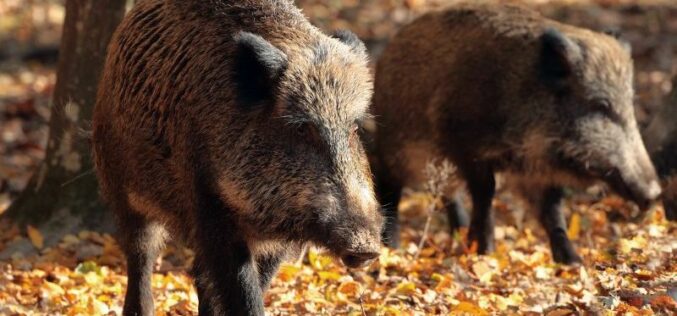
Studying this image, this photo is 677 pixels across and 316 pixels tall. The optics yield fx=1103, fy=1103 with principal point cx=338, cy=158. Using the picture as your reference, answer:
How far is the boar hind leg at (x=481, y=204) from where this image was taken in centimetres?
860

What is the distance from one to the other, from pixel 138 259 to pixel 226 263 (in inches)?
46.2

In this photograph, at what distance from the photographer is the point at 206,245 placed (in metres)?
5.36

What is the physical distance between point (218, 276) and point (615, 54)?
4710mm

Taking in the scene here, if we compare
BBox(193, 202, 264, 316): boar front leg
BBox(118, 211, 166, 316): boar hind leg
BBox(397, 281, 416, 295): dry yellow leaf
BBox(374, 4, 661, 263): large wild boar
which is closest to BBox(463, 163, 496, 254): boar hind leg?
BBox(374, 4, 661, 263): large wild boar

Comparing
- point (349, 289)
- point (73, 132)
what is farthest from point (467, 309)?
point (73, 132)

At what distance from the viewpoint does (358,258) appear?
4875mm

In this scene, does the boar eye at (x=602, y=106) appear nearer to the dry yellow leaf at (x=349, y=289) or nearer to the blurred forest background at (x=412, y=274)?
the blurred forest background at (x=412, y=274)

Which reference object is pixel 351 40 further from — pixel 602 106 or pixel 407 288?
pixel 602 106

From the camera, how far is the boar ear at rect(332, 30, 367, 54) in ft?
18.7

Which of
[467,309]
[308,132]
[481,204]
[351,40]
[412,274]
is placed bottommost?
[467,309]

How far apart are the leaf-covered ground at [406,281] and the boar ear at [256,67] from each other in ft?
2.77

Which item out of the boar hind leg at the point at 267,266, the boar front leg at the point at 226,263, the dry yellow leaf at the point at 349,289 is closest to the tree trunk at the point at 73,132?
the dry yellow leaf at the point at 349,289

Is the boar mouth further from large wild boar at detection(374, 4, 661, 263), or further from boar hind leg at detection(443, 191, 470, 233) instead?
boar hind leg at detection(443, 191, 470, 233)

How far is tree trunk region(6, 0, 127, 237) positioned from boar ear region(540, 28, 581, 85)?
3285 mm
